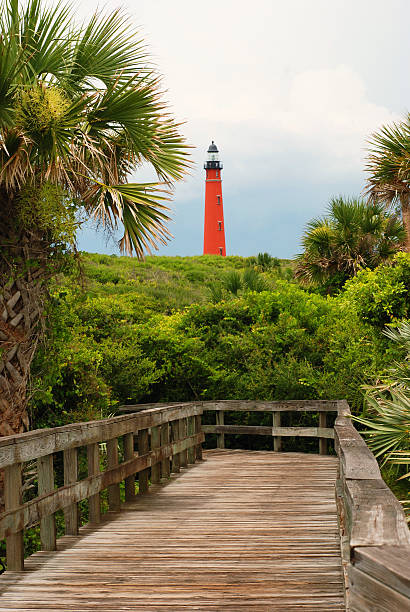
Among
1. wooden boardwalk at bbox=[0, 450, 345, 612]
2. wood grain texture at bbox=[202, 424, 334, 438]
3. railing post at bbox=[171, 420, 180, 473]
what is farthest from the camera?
wood grain texture at bbox=[202, 424, 334, 438]

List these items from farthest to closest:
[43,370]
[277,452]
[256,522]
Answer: [277,452] → [43,370] → [256,522]

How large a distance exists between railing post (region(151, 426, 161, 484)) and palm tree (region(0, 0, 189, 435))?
5.08 feet

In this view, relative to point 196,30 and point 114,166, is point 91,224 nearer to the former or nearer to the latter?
Result: point 114,166

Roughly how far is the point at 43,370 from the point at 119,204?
249 cm

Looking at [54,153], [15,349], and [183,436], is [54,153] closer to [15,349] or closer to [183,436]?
[15,349]

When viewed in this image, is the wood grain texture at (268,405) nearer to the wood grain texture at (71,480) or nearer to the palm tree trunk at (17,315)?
the palm tree trunk at (17,315)

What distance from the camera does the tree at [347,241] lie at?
20875 mm

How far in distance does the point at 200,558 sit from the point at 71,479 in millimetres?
1366

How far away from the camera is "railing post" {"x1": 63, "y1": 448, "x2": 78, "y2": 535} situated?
19.5ft

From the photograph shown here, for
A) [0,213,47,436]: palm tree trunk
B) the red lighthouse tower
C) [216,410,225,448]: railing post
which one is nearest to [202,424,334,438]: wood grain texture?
[216,410,225,448]: railing post

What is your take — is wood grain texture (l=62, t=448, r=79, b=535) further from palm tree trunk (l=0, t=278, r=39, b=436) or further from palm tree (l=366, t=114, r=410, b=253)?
palm tree (l=366, t=114, r=410, b=253)

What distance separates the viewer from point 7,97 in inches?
295

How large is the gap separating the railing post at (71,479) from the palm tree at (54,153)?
2.10 m

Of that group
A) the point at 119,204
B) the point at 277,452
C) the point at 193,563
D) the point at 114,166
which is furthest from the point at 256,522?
the point at 277,452
